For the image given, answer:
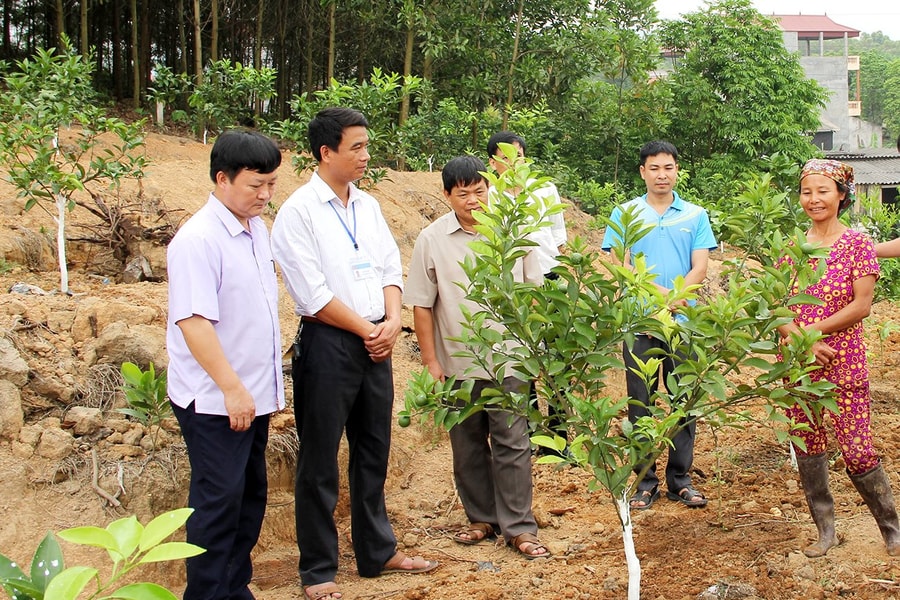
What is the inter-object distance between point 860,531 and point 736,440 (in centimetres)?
181

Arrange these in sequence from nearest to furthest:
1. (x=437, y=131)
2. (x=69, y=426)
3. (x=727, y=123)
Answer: (x=69, y=426) → (x=437, y=131) → (x=727, y=123)

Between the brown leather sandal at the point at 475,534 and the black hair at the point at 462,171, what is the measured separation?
1.58m

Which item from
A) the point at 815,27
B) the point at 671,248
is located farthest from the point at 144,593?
the point at 815,27

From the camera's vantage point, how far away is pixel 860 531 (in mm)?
3857

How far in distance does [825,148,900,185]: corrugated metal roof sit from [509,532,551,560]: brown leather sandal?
2480 cm

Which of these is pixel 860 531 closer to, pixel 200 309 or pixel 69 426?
pixel 200 309

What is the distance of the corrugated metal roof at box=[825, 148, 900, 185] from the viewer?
26.1 meters

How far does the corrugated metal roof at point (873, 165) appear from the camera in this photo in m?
26.1

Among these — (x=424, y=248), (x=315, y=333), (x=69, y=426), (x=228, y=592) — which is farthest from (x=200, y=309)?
(x=69, y=426)

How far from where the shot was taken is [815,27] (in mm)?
46875

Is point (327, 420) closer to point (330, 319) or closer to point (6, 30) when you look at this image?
point (330, 319)

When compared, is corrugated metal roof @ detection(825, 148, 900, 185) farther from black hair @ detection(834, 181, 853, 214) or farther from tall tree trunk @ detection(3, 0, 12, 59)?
black hair @ detection(834, 181, 853, 214)

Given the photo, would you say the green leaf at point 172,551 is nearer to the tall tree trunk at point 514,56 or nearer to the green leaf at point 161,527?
the green leaf at point 161,527

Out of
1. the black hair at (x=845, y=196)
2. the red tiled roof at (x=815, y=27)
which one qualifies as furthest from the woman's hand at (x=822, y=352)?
the red tiled roof at (x=815, y=27)
